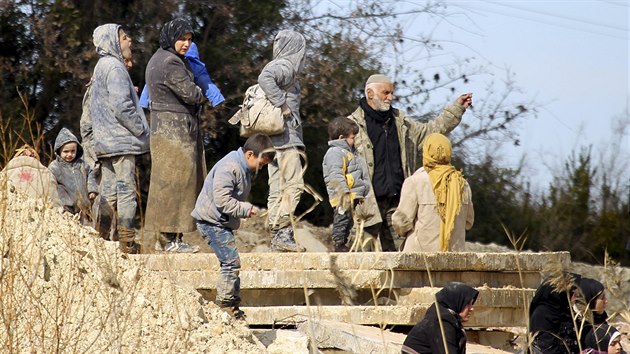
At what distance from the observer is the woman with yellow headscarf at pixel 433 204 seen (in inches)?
376

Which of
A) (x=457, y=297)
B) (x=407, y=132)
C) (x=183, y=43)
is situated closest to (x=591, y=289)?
(x=457, y=297)

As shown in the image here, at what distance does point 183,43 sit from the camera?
391 inches

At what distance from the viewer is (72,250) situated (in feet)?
26.5

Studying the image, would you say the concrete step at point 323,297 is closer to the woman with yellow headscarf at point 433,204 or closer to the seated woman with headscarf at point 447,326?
the woman with yellow headscarf at point 433,204

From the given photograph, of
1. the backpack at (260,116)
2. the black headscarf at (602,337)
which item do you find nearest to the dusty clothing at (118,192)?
the backpack at (260,116)

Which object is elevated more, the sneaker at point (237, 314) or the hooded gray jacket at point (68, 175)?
the hooded gray jacket at point (68, 175)

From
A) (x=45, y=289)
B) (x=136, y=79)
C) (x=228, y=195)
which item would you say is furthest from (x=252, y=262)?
(x=136, y=79)

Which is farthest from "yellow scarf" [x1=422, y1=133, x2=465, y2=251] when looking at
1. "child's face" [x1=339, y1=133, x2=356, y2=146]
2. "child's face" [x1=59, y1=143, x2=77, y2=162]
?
"child's face" [x1=59, y1=143, x2=77, y2=162]

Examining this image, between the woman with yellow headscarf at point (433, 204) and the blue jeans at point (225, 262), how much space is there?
1.56 meters

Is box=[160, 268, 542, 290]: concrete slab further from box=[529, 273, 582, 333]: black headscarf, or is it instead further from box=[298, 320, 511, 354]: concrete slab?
box=[298, 320, 511, 354]: concrete slab

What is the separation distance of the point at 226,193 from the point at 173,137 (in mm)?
1966

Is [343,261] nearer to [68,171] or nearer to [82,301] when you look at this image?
[82,301]

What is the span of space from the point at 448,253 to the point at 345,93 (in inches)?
300

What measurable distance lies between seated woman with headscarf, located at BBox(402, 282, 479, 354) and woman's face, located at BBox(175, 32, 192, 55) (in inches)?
124
